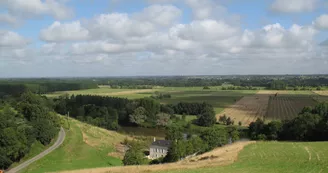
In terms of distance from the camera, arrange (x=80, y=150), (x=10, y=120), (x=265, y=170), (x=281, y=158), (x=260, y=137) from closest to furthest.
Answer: (x=265, y=170)
(x=281, y=158)
(x=10, y=120)
(x=80, y=150)
(x=260, y=137)

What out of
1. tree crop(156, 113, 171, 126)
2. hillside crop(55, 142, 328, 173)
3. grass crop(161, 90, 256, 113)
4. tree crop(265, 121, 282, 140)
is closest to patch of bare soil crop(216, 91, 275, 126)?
grass crop(161, 90, 256, 113)

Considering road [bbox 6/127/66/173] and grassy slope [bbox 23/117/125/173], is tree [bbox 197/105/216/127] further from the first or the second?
road [bbox 6/127/66/173]

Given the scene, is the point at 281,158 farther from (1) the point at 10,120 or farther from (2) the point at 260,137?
(1) the point at 10,120

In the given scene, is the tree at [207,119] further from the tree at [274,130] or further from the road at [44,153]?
the road at [44,153]

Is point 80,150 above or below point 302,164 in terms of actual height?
below

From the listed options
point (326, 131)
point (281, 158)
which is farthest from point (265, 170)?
point (326, 131)
